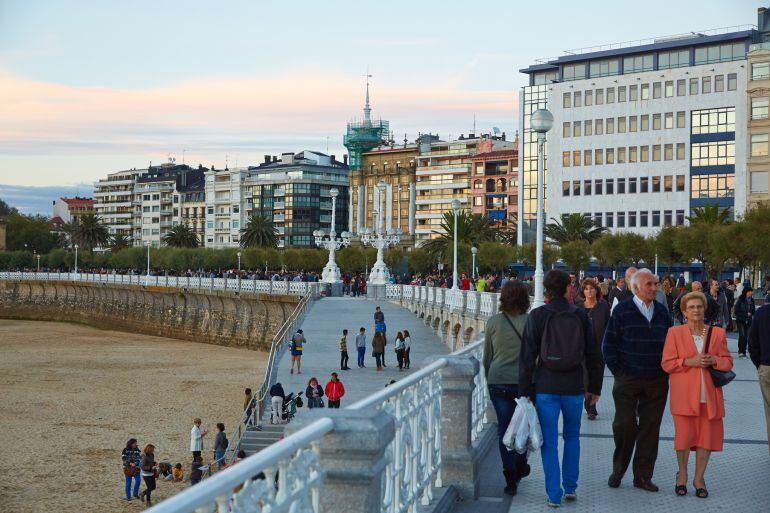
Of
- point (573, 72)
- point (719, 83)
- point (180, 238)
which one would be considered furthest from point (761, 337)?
point (180, 238)

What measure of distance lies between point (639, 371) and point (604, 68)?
84013 mm

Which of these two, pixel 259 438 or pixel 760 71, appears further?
pixel 760 71

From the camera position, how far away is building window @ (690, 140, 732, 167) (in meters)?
81.6

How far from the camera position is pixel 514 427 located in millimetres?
7445

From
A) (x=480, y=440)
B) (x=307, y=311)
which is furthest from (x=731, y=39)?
(x=480, y=440)

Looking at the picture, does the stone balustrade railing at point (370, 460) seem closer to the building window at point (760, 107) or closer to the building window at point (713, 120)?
the building window at point (760, 107)

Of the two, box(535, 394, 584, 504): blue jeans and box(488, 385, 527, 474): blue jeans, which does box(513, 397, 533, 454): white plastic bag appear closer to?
box(535, 394, 584, 504): blue jeans

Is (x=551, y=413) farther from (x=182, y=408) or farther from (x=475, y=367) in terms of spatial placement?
(x=182, y=408)

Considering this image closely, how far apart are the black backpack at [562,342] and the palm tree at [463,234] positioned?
7452 cm

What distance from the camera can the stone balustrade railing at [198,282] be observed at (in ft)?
210

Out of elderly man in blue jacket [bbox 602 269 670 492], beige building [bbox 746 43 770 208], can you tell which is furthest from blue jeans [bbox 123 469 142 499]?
beige building [bbox 746 43 770 208]

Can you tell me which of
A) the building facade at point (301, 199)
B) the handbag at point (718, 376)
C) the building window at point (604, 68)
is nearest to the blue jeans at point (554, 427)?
the handbag at point (718, 376)

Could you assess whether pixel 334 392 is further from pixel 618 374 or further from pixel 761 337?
pixel 618 374

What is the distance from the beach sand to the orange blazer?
17.7 meters
